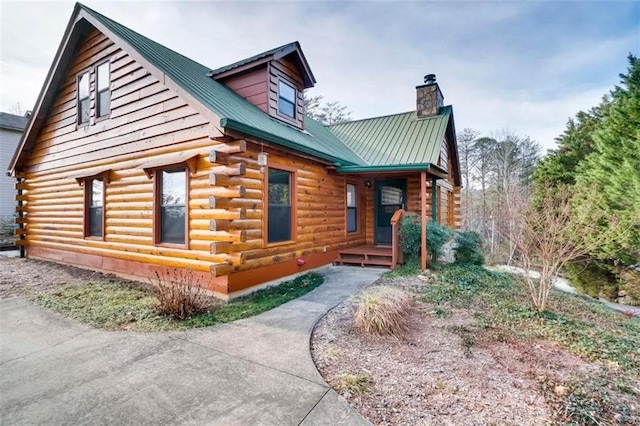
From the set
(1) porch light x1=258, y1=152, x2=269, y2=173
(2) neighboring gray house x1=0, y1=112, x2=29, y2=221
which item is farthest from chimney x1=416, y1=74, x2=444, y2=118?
(2) neighboring gray house x1=0, y1=112, x2=29, y2=221

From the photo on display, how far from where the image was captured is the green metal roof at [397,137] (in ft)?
31.3

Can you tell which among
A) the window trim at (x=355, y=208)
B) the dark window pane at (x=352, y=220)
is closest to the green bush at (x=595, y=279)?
the window trim at (x=355, y=208)

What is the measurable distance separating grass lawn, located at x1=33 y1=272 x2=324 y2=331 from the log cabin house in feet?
1.66

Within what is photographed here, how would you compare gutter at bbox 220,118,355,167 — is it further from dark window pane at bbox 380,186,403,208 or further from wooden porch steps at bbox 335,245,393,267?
dark window pane at bbox 380,186,403,208

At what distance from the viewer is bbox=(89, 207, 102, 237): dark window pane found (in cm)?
797

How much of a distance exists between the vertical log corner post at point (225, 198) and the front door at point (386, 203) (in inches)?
242

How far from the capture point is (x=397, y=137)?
10.9 m

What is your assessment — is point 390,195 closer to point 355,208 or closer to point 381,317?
point 355,208

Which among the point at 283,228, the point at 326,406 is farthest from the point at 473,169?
the point at 326,406

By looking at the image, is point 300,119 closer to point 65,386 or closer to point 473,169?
point 65,386

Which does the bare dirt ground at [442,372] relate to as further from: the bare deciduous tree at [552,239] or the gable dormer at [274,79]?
the gable dormer at [274,79]

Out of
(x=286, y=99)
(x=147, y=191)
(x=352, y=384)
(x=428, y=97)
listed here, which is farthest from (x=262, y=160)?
(x=428, y=97)

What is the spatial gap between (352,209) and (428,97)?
5488 millimetres

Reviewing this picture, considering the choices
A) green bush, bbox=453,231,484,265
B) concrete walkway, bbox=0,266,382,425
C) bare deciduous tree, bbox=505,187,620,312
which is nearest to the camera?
concrete walkway, bbox=0,266,382,425
